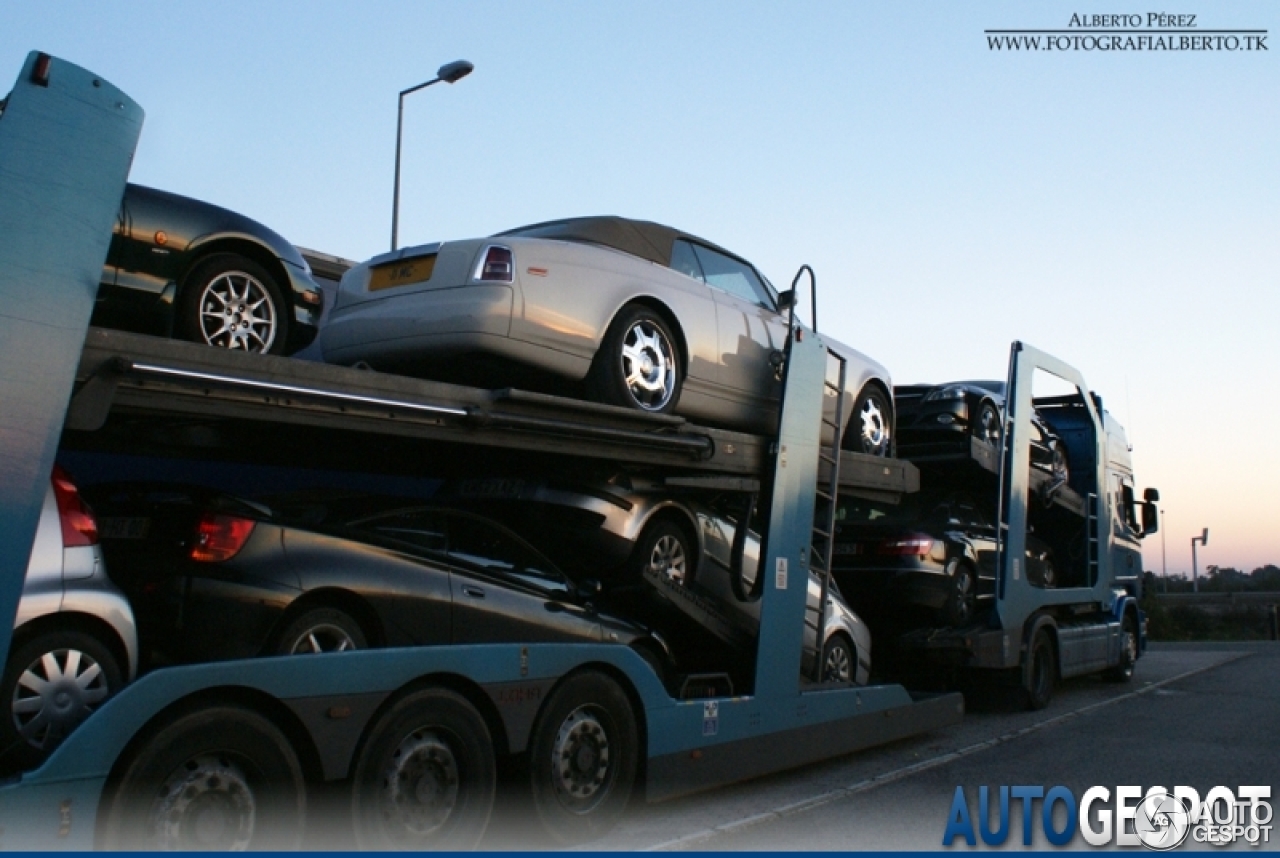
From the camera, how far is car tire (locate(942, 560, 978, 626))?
10305 mm

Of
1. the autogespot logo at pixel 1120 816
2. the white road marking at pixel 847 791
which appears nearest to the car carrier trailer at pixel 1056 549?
the white road marking at pixel 847 791

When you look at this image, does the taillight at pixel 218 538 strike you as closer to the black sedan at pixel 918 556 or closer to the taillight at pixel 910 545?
the black sedan at pixel 918 556

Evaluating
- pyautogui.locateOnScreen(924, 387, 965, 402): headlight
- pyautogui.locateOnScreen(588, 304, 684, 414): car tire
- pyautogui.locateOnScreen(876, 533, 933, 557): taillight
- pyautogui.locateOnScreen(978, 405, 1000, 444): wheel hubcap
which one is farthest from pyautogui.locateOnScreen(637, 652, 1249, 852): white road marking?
pyautogui.locateOnScreen(924, 387, 965, 402): headlight

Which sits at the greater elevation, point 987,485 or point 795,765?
point 987,485

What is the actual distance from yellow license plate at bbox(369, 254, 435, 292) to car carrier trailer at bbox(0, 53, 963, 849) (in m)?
0.93

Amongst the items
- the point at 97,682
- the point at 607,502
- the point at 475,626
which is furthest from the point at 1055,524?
the point at 97,682

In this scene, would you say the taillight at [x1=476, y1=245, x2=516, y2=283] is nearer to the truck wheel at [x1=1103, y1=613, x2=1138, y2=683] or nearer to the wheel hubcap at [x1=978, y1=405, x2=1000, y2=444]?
the wheel hubcap at [x1=978, y1=405, x2=1000, y2=444]

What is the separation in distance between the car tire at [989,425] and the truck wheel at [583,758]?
558cm

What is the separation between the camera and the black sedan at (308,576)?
459 cm

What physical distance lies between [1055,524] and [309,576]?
10093 millimetres

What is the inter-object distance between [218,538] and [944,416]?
7290mm

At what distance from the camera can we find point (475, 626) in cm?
560

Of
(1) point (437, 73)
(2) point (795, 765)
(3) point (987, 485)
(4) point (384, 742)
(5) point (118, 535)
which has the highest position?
(1) point (437, 73)

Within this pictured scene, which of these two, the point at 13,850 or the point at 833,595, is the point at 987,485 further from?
the point at 13,850
